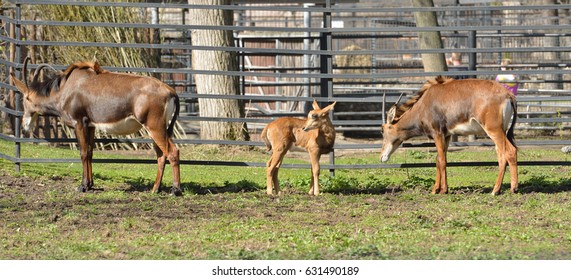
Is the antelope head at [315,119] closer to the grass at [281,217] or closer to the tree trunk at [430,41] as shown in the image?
the grass at [281,217]

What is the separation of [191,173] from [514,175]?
4.66m

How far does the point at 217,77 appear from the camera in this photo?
663 inches

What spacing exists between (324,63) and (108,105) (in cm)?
313

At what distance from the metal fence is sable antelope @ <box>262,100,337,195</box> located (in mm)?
835

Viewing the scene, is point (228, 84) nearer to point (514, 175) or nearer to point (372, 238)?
point (514, 175)

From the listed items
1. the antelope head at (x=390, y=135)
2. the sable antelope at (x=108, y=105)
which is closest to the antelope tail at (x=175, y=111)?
the sable antelope at (x=108, y=105)

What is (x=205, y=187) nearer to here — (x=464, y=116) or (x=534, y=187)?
(x=464, y=116)

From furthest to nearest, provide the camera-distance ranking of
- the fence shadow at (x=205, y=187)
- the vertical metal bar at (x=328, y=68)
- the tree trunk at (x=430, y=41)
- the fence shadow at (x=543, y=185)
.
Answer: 1. the tree trunk at (x=430, y=41)
2. the vertical metal bar at (x=328, y=68)
3. the fence shadow at (x=205, y=187)
4. the fence shadow at (x=543, y=185)

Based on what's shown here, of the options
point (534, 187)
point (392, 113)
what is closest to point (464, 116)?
point (392, 113)

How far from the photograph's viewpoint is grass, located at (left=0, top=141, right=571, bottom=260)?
843cm

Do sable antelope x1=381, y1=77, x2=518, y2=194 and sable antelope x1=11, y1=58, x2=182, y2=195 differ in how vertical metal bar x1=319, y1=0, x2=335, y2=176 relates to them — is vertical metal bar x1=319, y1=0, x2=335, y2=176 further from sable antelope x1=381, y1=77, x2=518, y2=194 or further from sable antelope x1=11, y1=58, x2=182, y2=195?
sable antelope x1=11, y1=58, x2=182, y2=195

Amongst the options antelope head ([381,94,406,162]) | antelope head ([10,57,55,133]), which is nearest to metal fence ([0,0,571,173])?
antelope head ([381,94,406,162])

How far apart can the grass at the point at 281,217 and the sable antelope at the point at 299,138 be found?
1.10 feet

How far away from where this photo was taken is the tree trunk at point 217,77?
16672 mm
